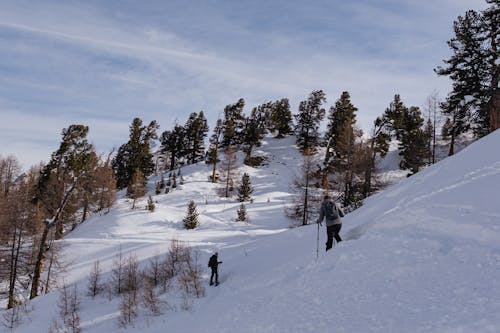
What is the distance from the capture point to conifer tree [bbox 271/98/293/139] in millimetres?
73062

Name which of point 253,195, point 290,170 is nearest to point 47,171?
point 253,195

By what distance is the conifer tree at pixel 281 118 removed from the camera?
7306 cm

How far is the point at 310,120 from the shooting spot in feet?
218

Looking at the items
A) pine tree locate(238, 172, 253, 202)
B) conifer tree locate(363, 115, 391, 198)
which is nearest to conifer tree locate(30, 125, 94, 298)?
pine tree locate(238, 172, 253, 202)

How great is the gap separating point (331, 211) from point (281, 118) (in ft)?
205

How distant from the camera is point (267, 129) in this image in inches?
3034

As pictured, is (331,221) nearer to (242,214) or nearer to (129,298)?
(129,298)

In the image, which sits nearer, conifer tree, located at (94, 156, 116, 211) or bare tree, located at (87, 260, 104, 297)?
bare tree, located at (87, 260, 104, 297)

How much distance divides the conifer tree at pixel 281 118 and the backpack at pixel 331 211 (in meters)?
61.1

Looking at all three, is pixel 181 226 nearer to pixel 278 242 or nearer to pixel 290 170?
pixel 278 242

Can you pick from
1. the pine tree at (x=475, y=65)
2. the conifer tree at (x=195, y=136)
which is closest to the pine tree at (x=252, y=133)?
the conifer tree at (x=195, y=136)

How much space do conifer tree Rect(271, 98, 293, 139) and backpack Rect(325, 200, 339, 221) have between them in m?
61.1

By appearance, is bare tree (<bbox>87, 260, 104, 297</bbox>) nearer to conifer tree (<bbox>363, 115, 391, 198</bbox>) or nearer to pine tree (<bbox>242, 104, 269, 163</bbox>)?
conifer tree (<bbox>363, 115, 391, 198</bbox>)

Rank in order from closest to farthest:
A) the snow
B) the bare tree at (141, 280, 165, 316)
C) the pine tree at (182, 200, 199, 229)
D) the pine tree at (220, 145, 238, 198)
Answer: the snow < the bare tree at (141, 280, 165, 316) < the pine tree at (182, 200, 199, 229) < the pine tree at (220, 145, 238, 198)
